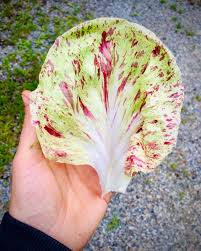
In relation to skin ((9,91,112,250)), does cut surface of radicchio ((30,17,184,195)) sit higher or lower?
higher

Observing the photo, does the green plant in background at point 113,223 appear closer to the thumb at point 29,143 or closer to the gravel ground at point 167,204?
the gravel ground at point 167,204

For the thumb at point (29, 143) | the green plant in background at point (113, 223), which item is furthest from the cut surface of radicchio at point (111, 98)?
the green plant in background at point (113, 223)

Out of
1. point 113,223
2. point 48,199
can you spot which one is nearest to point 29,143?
point 48,199

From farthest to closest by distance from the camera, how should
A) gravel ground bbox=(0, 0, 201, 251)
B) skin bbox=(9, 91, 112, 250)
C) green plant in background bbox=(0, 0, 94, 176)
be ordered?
1. green plant in background bbox=(0, 0, 94, 176)
2. gravel ground bbox=(0, 0, 201, 251)
3. skin bbox=(9, 91, 112, 250)

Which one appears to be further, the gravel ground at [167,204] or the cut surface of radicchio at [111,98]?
the gravel ground at [167,204]

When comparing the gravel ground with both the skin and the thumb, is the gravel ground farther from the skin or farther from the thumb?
the thumb

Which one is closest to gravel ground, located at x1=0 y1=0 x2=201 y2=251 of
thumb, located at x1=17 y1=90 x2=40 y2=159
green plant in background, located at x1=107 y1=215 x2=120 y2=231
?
green plant in background, located at x1=107 y1=215 x2=120 y2=231
